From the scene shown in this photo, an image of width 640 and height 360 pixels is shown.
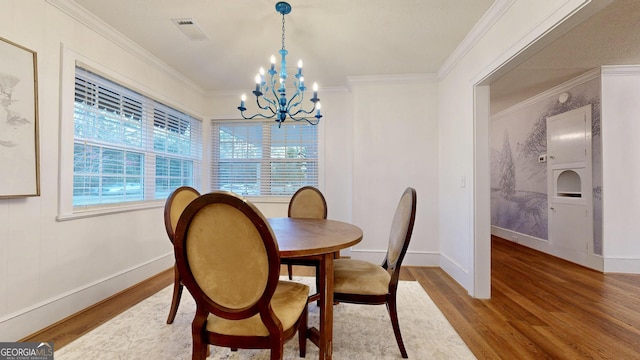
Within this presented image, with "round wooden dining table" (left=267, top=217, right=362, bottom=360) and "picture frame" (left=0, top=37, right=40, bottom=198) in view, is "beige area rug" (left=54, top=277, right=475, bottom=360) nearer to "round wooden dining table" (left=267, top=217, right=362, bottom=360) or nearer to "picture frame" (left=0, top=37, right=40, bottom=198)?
"round wooden dining table" (left=267, top=217, right=362, bottom=360)

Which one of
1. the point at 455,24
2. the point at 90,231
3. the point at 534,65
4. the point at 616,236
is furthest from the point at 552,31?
the point at 90,231

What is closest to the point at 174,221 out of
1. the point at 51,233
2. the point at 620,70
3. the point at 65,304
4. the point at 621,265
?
the point at 51,233

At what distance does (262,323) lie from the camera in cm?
103

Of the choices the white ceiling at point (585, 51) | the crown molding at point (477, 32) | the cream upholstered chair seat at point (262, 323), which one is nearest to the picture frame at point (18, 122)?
the cream upholstered chair seat at point (262, 323)

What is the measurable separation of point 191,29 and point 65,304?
8.28 ft

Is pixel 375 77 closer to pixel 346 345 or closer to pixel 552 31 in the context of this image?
pixel 552 31

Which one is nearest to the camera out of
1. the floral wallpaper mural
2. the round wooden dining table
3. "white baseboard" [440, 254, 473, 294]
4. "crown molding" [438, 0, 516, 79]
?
the round wooden dining table

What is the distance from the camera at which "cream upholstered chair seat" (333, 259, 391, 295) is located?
1529 millimetres

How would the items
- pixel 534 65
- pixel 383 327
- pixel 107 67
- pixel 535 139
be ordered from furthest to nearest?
pixel 535 139 → pixel 534 65 → pixel 107 67 → pixel 383 327

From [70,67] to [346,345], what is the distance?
296 cm

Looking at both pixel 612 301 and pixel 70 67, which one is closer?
pixel 70 67

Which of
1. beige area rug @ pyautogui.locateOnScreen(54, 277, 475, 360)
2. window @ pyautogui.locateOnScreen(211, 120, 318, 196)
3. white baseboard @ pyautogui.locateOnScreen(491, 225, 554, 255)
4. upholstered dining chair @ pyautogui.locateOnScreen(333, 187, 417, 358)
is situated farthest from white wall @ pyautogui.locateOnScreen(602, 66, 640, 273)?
window @ pyautogui.locateOnScreen(211, 120, 318, 196)

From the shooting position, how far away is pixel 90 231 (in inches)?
86.4

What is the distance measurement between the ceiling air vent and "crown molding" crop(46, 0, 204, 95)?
2.06 feet
